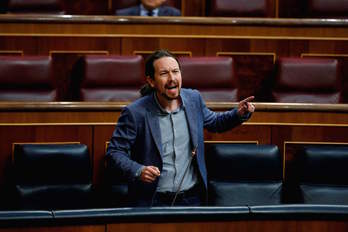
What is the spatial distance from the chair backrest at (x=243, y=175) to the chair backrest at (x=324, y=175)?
0.14 feet

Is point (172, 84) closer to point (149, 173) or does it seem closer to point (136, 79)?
point (149, 173)

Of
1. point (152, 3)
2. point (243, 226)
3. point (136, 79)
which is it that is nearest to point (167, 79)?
point (243, 226)

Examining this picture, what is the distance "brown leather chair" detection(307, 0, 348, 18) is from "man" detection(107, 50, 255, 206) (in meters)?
0.84

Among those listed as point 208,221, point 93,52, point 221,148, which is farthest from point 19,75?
point 208,221

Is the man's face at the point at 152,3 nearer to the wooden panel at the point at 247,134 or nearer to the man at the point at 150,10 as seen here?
the man at the point at 150,10

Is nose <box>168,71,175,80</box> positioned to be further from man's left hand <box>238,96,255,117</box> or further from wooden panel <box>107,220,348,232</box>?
wooden panel <box>107,220,348,232</box>

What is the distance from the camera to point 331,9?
5.58 feet

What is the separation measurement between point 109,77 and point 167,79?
1.40 ft

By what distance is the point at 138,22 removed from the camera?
1.43 metres

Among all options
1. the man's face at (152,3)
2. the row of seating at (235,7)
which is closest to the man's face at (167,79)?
the man's face at (152,3)

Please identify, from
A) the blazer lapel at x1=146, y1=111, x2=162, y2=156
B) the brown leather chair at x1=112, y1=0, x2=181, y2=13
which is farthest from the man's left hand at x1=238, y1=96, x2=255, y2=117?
the brown leather chair at x1=112, y1=0, x2=181, y2=13

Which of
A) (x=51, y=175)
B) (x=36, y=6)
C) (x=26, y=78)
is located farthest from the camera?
(x=36, y=6)

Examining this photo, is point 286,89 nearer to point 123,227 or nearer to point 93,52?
point 93,52

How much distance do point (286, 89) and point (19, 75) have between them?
0.50 metres
